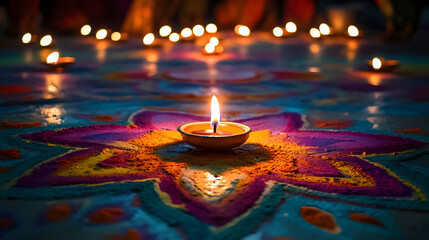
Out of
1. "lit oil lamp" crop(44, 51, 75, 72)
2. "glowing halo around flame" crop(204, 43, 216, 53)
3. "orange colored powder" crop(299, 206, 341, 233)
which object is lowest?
"orange colored powder" crop(299, 206, 341, 233)

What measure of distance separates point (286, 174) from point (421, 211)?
0.58 metres

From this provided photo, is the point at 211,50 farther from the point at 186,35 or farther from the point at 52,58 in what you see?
the point at 52,58

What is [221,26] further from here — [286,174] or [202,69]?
[286,174]

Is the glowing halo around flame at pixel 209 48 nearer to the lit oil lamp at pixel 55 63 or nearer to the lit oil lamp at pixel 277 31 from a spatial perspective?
the lit oil lamp at pixel 55 63

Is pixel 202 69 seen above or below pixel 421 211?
above

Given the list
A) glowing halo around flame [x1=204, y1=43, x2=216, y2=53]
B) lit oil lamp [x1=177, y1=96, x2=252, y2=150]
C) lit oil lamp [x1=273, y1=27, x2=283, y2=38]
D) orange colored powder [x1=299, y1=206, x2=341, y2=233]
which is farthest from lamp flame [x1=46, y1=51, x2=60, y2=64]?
lit oil lamp [x1=273, y1=27, x2=283, y2=38]

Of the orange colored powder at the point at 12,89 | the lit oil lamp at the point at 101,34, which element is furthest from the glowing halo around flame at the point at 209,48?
the orange colored powder at the point at 12,89

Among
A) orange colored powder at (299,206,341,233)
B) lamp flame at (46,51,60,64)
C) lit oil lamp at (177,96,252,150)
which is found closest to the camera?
orange colored powder at (299,206,341,233)

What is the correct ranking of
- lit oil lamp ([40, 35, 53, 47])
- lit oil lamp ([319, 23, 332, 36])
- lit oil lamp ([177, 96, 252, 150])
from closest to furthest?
1. lit oil lamp ([177, 96, 252, 150])
2. lit oil lamp ([40, 35, 53, 47])
3. lit oil lamp ([319, 23, 332, 36])

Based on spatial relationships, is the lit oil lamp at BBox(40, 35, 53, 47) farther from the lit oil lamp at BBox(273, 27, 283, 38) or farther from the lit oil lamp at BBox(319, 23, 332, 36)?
the lit oil lamp at BBox(319, 23, 332, 36)

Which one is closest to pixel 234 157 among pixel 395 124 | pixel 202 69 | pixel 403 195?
pixel 403 195

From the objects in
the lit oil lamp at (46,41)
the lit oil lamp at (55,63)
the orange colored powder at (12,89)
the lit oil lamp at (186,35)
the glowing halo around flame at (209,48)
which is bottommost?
the orange colored powder at (12,89)

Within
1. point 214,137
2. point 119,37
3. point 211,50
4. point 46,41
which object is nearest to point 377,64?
point 211,50

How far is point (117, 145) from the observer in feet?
8.39
